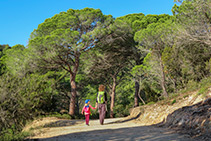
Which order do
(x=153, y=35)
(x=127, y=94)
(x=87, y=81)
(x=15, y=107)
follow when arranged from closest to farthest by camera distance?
(x=15, y=107)
(x=153, y=35)
(x=87, y=81)
(x=127, y=94)

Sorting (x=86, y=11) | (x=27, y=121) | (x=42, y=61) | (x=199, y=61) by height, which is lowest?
(x=27, y=121)

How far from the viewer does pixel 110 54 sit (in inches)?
870

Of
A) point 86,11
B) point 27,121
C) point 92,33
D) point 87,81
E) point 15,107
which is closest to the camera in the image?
point 15,107

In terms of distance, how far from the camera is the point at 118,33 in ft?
66.6

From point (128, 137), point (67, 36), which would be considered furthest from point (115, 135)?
point (67, 36)

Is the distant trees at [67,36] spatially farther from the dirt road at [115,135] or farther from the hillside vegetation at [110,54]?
the dirt road at [115,135]

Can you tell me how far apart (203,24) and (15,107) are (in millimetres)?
12047

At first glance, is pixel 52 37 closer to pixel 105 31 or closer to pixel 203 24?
pixel 105 31

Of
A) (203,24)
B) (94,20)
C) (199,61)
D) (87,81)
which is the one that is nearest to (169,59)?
(199,61)

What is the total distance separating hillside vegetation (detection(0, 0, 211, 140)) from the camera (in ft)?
40.6

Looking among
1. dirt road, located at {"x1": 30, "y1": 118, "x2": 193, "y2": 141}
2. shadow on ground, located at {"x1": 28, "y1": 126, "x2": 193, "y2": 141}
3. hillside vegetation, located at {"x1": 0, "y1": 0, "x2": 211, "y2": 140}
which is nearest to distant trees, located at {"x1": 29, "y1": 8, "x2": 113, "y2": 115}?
hillside vegetation, located at {"x1": 0, "y1": 0, "x2": 211, "y2": 140}

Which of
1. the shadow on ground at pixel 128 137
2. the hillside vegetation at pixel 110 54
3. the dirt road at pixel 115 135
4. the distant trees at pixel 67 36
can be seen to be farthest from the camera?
the distant trees at pixel 67 36

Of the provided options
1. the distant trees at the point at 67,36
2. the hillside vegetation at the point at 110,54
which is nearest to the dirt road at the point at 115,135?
the hillside vegetation at the point at 110,54

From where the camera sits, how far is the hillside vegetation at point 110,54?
40.6ft
